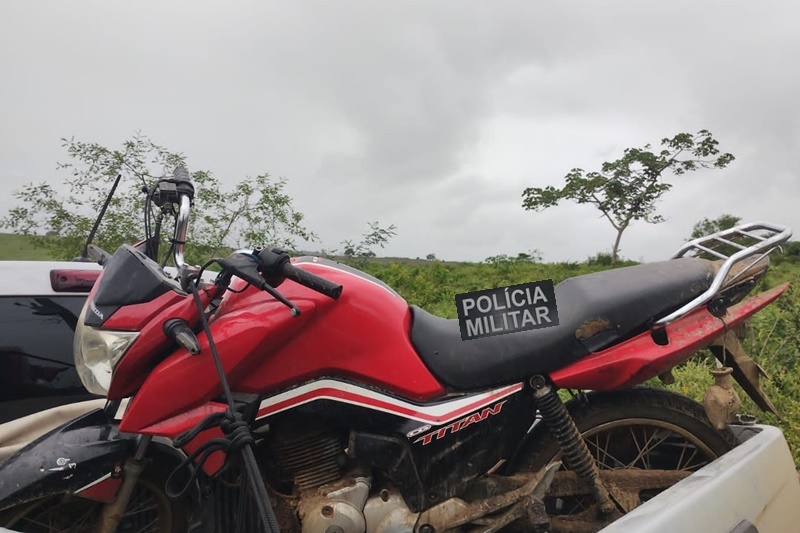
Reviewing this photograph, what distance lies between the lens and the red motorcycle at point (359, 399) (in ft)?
6.34

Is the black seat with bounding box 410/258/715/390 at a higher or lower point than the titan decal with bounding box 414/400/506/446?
higher

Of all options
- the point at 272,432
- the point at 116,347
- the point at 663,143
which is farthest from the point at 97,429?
the point at 663,143

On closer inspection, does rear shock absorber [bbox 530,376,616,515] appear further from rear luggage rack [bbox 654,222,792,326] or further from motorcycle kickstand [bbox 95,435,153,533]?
motorcycle kickstand [bbox 95,435,153,533]

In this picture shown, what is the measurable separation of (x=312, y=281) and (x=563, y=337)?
0.86m

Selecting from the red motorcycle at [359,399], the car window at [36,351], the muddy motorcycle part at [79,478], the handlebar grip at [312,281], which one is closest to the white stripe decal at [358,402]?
the red motorcycle at [359,399]

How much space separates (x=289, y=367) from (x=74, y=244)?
22.0ft

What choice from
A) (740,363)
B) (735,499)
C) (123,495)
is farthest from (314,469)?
(740,363)

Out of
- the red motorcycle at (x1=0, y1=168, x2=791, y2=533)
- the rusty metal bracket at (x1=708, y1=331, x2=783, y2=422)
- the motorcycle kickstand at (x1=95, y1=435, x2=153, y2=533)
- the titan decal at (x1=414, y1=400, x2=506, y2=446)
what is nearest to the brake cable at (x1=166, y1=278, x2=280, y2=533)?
the red motorcycle at (x1=0, y1=168, x2=791, y2=533)

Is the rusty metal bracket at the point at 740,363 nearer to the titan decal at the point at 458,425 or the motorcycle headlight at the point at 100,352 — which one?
the titan decal at the point at 458,425

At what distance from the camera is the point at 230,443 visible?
1741mm

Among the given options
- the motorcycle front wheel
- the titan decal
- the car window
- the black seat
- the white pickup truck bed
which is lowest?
the white pickup truck bed

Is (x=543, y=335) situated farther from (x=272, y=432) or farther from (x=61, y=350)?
(x=61, y=350)

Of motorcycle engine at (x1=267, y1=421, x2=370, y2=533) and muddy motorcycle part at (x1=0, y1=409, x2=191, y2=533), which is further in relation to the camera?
motorcycle engine at (x1=267, y1=421, x2=370, y2=533)

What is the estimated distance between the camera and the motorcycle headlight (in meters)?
1.94
